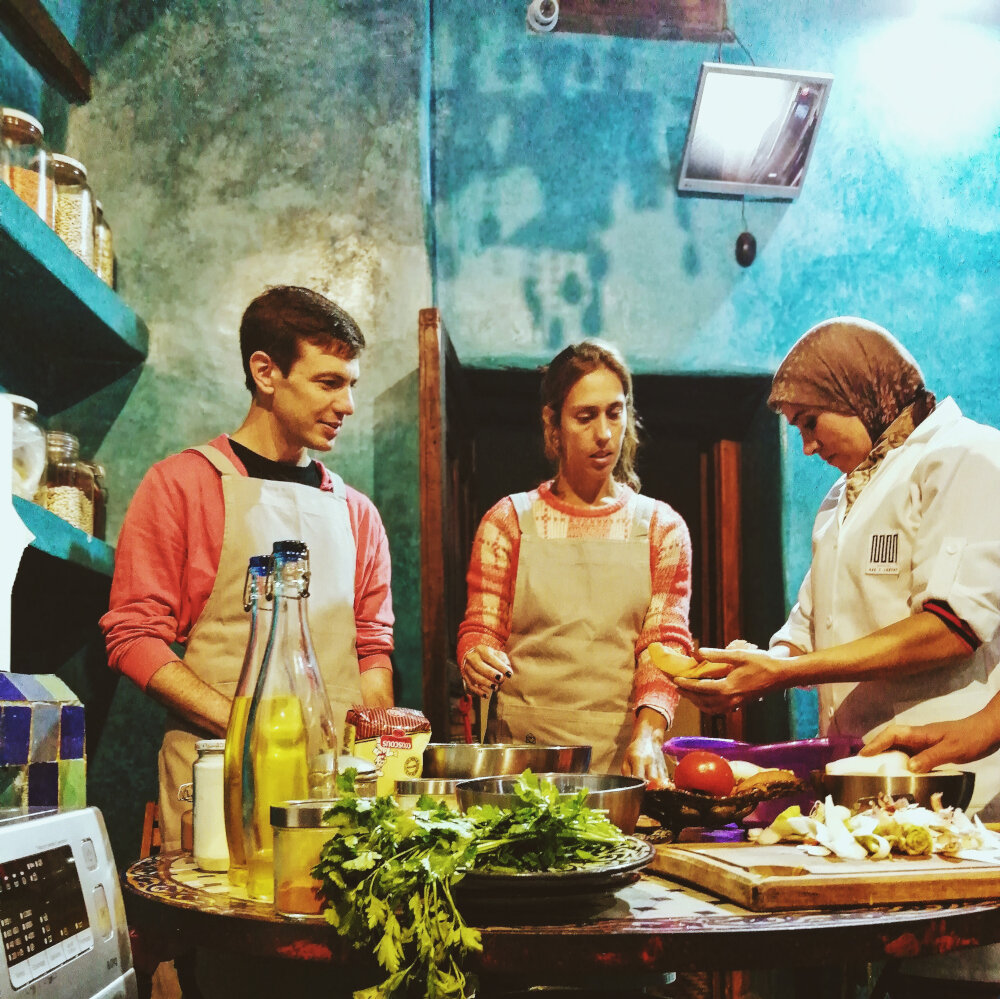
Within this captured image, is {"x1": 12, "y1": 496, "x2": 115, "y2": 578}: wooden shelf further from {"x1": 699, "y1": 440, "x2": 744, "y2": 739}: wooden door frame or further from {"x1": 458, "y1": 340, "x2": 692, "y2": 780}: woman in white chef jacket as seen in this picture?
{"x1": 699, "y1": 440, "x2": 744, "y2": 739}: wooden door frame

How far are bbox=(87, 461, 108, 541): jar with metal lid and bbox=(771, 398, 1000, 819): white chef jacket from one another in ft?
6.91

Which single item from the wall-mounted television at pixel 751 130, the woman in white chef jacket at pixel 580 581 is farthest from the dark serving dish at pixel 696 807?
the wall-mounted television at pixel 751 130

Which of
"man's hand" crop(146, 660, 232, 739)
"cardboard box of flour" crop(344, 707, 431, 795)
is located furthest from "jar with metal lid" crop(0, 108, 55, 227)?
"cardboard box of flour" crop(344, 707, 431, 795)

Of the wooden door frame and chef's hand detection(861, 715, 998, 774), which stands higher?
the wooden door frame

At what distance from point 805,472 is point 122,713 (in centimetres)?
253

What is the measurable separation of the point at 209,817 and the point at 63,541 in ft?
5.18

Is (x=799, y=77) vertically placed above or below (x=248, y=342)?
above

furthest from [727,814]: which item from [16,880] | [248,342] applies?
[248,342]

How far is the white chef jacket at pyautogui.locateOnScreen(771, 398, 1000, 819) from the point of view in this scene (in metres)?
1.96

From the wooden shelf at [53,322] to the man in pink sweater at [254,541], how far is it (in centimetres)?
50

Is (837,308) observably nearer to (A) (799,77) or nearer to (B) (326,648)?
(A) (799,77)

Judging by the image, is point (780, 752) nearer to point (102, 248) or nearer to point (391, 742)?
point (391, 742)

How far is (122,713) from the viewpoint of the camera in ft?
10.5

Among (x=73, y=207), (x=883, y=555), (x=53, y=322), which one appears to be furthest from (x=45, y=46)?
(x=883, y=555)
